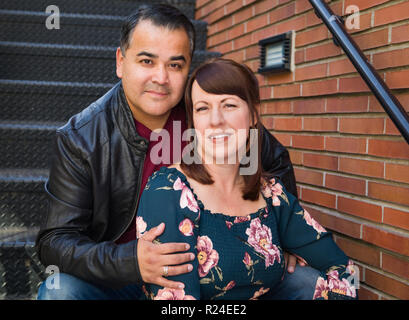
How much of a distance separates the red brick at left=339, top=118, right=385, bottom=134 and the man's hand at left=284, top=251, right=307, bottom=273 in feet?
1.91

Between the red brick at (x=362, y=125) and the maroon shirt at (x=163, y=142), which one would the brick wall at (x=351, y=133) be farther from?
the maroon shirt at (x=163, y=142)

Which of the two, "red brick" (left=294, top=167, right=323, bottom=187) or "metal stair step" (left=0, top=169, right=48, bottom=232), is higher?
"red brick" (left=294, top=167, right=323, bottom=187)

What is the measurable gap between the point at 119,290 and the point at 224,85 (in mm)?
870

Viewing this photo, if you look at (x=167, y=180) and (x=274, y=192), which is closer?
(x=167, y=180)

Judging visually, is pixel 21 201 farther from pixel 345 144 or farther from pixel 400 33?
pixel 400 33

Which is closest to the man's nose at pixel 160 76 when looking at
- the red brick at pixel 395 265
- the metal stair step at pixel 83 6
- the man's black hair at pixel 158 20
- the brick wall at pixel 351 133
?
the man's black hair at pixel 158 20

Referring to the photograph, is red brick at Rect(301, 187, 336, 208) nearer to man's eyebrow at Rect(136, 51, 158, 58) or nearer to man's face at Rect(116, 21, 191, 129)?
man's face at Rect(116, 21, 191, 129)

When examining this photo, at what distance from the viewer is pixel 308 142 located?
2.13 metres

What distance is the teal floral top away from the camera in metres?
1.39

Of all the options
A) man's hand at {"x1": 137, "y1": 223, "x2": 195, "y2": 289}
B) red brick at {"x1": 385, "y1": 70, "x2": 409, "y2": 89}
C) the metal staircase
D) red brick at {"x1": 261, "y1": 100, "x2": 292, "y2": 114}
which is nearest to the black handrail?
red brick at {"x1": 385, "y1": 70, "x2": 409, "y2": 89}

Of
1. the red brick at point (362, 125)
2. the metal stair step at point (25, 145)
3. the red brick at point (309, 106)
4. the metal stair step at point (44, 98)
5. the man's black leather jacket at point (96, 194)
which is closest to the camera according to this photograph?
the man's black leather jacket at point (96, 194)

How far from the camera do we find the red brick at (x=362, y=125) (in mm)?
1655

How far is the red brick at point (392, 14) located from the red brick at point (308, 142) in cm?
59

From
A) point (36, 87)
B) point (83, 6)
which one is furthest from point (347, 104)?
point (83, 6)
